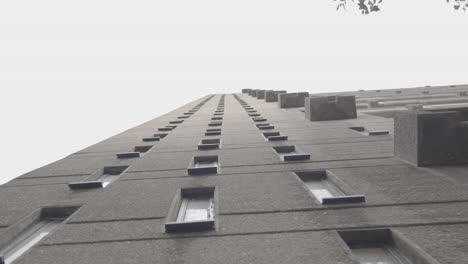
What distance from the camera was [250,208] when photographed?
8562 mm

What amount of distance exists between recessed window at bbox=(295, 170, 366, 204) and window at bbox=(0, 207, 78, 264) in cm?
524

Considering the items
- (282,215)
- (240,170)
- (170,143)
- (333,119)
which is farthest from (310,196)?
(333,119)

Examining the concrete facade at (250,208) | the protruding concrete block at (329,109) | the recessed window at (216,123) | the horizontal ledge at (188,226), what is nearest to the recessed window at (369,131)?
the concrete facade at (250,208)

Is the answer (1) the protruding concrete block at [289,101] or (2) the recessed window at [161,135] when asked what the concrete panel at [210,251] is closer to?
(2) the recessed window at [161,135]

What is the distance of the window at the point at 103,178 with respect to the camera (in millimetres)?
10855

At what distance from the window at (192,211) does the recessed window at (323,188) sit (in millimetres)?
2219

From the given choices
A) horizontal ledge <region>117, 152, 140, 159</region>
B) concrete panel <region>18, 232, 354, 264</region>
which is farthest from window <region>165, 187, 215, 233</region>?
horizontal ledge <region>117, 152, 140, 159</region>

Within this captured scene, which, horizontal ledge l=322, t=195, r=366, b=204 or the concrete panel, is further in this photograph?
horizontal ledge l=322, t=195, r=366, b=204

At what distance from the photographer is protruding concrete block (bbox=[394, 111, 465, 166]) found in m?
10.6

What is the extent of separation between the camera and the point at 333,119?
891 inches

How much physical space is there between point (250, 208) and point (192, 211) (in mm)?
1357

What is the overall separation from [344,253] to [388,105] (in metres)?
32.3

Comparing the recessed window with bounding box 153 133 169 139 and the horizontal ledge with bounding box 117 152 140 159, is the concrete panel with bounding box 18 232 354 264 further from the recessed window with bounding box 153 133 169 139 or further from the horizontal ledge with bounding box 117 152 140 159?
the recessed window with bounding box 153 133 169 139

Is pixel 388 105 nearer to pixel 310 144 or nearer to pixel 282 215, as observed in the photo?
pixel 310 144
